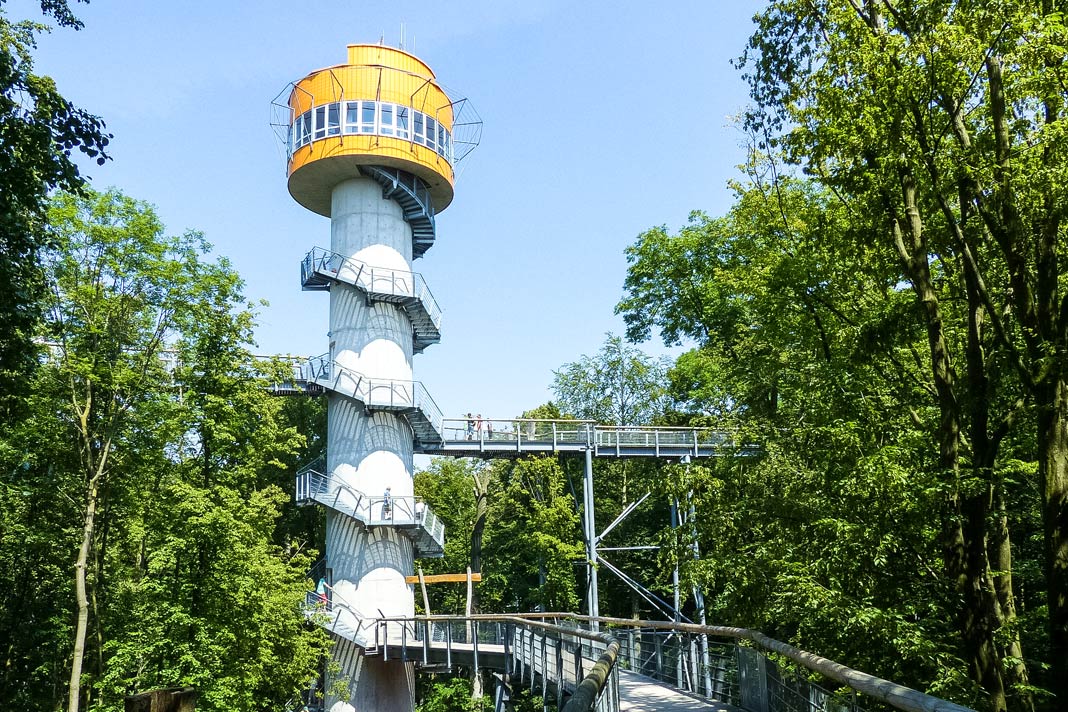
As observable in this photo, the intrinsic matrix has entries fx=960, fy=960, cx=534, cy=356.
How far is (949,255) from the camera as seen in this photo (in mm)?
12000

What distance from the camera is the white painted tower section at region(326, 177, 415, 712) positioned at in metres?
28.8

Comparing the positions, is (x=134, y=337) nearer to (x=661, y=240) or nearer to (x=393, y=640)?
(x=393, y=640)

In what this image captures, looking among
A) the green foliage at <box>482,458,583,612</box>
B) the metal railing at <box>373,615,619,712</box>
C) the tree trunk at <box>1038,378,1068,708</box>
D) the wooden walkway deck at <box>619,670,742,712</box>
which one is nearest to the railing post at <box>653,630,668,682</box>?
the wooden walkway deck at <box>619,670,742,712</box>

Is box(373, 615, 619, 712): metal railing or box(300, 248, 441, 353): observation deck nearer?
box(373, 615, 619, 712): metal railing

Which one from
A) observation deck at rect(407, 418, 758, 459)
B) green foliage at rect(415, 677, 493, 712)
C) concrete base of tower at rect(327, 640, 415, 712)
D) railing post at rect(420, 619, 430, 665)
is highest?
observation deck at rect(407, 418, 758, 459)

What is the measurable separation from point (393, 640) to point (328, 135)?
51.1 feet

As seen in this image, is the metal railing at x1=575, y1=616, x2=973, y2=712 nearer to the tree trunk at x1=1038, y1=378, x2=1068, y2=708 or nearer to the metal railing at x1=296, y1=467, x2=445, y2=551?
the tree trunk at x1=1038, y1=378, x2=1068, y2=708

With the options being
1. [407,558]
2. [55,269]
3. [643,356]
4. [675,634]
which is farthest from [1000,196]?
[643,356]

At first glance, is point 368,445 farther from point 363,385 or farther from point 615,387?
point 615,387

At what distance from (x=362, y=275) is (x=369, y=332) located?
1.79 m

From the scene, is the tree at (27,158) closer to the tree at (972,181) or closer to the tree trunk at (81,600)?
the tree at (972,181)

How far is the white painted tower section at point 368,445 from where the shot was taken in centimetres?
2881

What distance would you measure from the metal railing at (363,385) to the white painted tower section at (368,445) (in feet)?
0.84

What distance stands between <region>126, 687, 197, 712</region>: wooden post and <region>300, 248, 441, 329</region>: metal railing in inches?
1050
